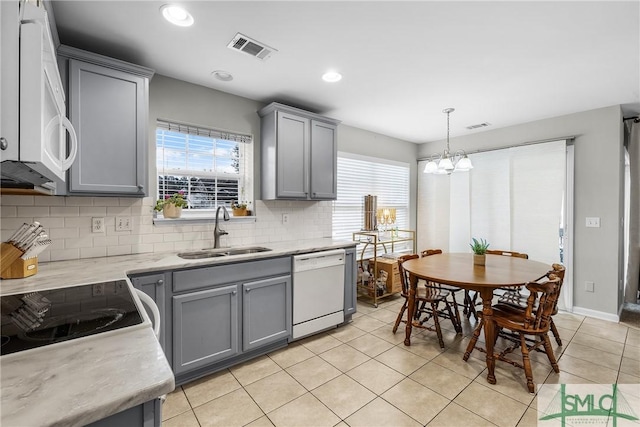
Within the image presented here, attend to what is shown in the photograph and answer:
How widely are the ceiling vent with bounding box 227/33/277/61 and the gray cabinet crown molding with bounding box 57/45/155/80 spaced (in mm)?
706

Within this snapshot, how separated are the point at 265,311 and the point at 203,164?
1.59m

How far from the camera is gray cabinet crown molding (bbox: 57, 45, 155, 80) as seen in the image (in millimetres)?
1938

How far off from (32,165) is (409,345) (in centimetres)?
294

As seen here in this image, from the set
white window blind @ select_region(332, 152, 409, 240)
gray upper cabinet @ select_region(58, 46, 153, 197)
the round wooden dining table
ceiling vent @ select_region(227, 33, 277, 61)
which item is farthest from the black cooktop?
white window blind @ select_region(332, 152, 409, 240)

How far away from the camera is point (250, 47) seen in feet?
7.34

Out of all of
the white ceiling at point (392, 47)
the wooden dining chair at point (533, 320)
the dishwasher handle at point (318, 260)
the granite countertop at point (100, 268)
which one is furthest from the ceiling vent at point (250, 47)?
the wooden dining chair at point (533, 320)

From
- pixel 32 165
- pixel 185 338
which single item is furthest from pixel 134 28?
pixel 185 338

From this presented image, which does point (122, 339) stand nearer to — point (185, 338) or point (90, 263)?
point (185, 338)

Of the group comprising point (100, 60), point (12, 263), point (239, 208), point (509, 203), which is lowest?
point (12, 263)

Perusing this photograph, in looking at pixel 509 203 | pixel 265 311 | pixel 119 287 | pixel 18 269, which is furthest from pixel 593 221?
pixel 18 269

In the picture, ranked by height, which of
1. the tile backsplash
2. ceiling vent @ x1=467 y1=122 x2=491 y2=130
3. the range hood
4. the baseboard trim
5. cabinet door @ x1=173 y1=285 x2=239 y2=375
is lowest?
the baseboard trim

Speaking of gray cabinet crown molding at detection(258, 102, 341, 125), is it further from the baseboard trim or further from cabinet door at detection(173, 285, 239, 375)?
the baseboard trim

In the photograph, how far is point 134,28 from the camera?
1997mm

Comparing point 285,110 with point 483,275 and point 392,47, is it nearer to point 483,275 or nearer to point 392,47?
point 392,47
